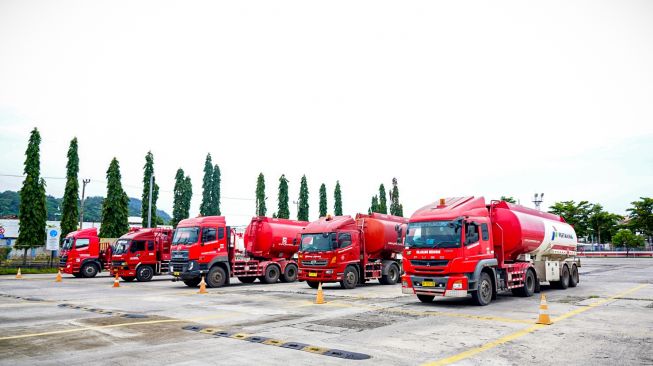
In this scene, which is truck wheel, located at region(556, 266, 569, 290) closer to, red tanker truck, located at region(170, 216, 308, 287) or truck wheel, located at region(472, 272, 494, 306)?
truck wheel, located at region(472, 272, 494, 306)

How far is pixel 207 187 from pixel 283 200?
1353cm

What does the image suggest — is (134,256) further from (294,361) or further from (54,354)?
(294,361)

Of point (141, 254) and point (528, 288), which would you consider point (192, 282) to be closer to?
point (141, 254)

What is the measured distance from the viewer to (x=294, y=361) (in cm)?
748

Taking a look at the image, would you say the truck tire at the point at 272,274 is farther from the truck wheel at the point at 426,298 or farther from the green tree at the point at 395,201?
the green tree at the point at 395,201

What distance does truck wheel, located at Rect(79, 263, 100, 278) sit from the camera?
3192 centimetres

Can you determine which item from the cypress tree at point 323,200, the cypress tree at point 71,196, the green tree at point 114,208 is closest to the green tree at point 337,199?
the cypress tree at point 323,200

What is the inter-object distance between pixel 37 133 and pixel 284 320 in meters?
47.2

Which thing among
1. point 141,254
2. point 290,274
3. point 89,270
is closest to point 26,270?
point 89,270

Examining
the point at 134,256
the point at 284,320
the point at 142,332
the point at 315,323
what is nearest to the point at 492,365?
the point at 315,323

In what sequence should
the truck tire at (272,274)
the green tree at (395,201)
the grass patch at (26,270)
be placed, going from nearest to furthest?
the truck tire at (272,274), the grass patch at (26,270), the green tree at (395,201)

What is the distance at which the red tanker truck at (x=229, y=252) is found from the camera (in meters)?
22.6

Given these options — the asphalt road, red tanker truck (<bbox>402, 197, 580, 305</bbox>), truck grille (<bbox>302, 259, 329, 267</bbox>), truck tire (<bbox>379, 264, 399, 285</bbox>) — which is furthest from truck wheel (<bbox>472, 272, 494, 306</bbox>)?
truck tire (<bbox>379, 264, 399, 285</bbox>)

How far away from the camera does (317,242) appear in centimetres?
2123
